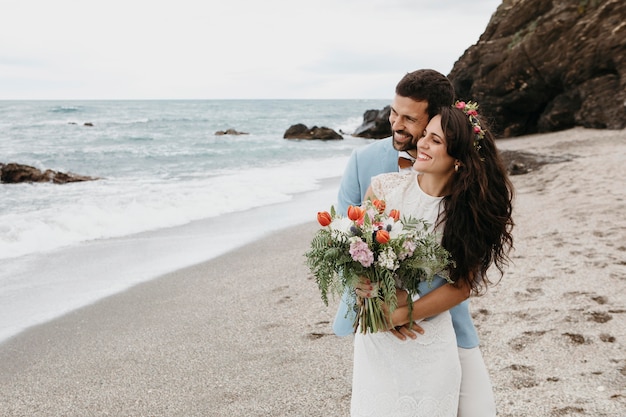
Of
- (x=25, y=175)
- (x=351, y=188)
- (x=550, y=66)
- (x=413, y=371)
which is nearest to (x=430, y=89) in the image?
(x=351, y=188)

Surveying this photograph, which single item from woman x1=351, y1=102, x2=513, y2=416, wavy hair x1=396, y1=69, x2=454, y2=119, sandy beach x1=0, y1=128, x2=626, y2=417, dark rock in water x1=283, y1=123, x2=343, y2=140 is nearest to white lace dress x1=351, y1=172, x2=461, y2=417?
woman x1=351, y1=102, x2=513, y2=416

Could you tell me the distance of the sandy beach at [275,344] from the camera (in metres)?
4.03

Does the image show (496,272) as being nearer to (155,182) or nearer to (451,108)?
(451,108)

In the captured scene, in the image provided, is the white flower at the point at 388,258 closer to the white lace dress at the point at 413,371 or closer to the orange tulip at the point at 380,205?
the orange tulip at the point at 380,205

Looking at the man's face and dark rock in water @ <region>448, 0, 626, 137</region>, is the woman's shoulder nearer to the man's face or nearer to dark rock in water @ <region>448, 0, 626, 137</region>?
the man's face

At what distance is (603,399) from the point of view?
146 inches

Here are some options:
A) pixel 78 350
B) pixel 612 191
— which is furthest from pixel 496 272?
pixel 78 350

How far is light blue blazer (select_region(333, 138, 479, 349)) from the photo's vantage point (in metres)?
2.41

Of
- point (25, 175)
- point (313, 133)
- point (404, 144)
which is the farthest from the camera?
point (313, 133)

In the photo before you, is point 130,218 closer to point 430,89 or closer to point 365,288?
point 430,89

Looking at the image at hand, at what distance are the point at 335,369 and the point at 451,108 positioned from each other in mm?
2773

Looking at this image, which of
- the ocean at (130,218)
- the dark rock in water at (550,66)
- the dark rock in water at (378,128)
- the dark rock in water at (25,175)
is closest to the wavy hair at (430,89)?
the ocean at (130,218)

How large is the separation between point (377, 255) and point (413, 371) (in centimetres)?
49

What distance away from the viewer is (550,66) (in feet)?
65.8
